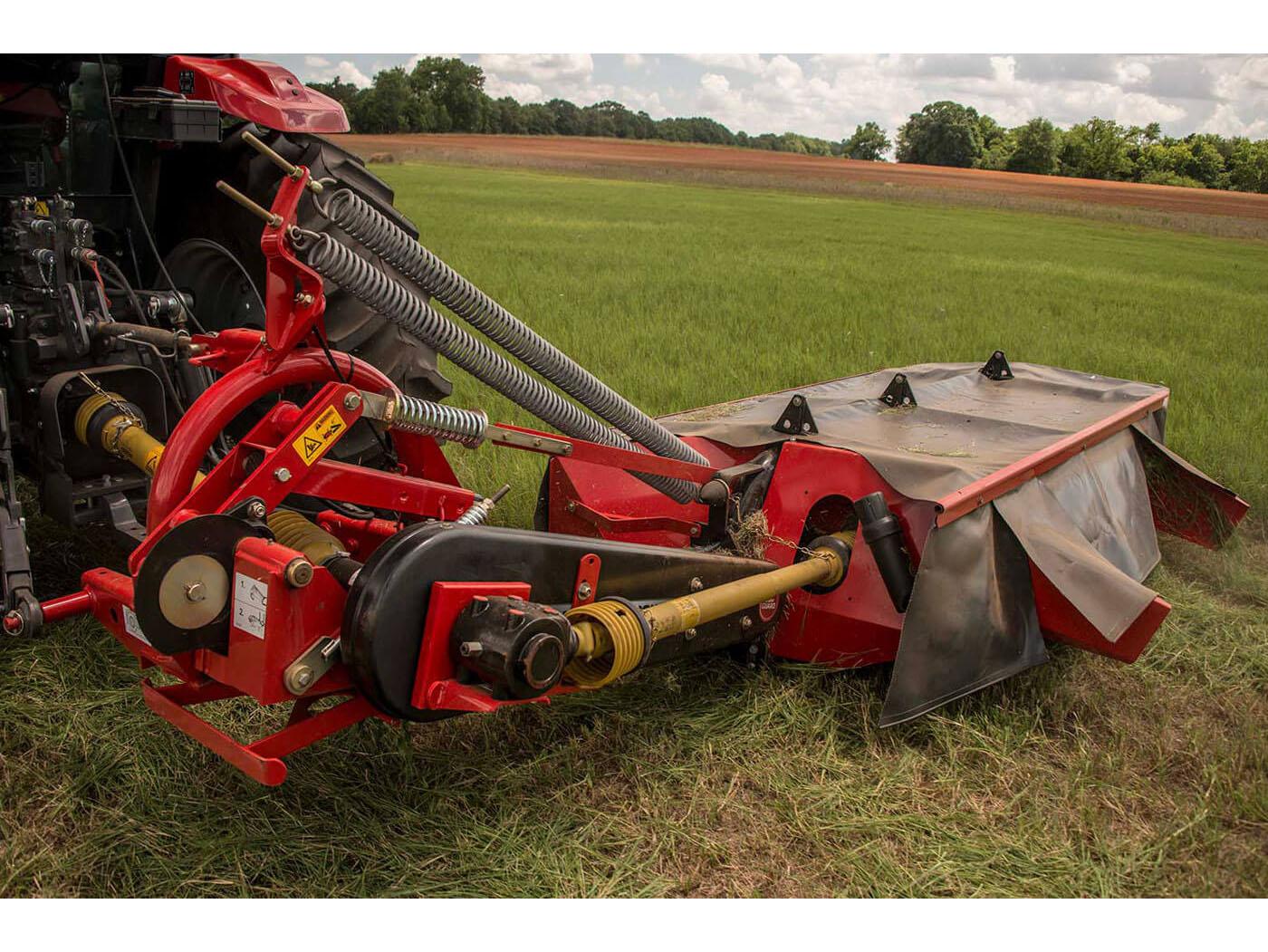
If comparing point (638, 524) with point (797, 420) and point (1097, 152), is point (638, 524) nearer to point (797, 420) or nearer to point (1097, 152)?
point (797, 420)

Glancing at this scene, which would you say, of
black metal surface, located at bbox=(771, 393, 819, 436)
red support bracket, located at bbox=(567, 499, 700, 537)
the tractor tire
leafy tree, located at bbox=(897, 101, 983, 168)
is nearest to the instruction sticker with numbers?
the tractor tire

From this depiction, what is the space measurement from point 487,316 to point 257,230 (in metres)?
1.23

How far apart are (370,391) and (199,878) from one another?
110 cm

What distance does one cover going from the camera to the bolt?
6.58ft

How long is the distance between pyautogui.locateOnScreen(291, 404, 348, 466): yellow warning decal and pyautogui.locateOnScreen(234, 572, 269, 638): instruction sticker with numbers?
0.97 ft

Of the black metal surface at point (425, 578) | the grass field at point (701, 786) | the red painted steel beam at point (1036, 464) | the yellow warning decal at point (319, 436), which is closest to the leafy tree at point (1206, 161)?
the red painted steel beam at point (1036, 464)

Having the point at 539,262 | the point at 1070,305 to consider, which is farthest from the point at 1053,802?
the point at 539,262

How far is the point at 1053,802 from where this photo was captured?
103 inches

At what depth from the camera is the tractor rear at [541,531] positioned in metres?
2.09

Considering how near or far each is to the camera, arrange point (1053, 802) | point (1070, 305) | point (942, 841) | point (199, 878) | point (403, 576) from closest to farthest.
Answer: point (403, 576) < point (199, 878) < point (942, 841) < point (1053, 802) < point (1070, 305)

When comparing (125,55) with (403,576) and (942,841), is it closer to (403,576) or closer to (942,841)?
(403,576)

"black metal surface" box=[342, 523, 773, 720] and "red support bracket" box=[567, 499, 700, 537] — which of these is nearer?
"black metal surface" box=[342, 523, 773, 720]

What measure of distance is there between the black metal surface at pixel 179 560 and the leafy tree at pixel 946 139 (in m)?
14.9

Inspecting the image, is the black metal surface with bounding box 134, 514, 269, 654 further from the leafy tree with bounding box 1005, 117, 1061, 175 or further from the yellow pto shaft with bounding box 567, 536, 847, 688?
the leafy tree with bounding box 1005, 117, 1061, 175
